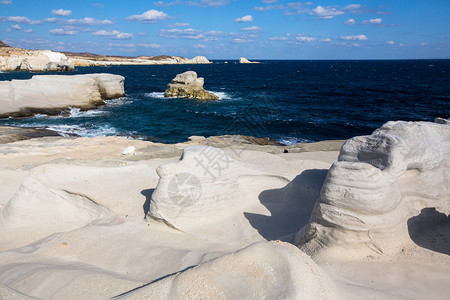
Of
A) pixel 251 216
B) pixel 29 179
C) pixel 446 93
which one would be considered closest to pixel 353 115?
pixel 446 93

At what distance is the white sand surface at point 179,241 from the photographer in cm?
228

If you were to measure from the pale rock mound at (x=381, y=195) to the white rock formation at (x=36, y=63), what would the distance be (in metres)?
63.3

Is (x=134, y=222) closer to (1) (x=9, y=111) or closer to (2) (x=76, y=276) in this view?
(2) (x=76, y=276)

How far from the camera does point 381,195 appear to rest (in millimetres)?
3076

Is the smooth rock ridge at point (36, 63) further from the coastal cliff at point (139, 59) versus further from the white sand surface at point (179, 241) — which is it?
the white sand surface at point (179, 241)

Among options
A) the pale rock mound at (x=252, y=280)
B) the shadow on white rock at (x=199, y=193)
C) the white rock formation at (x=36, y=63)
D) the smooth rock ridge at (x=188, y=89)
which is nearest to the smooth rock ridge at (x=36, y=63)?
the white rock formation at (x=36, y=63)

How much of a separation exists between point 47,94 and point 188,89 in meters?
11.3

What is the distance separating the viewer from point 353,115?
20375 mm

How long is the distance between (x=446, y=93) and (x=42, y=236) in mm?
34034

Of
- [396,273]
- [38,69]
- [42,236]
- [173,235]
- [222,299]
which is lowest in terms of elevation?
[42,236]

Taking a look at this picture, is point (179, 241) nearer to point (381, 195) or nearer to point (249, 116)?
point (381, 195)

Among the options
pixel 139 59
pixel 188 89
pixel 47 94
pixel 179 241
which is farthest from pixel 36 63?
pixel 179 241

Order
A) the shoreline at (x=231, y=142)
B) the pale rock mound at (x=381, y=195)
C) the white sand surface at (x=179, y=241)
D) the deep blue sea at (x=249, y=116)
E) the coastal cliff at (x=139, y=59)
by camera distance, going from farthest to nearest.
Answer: the coastal cliff at (x=139, y=59)
the deep blue sea at (x=249, y=116)
the shoreline at (x=231, y=142)
the pale rock mound at (x=381, y=195)
the white sand surface at (x=179, y=241)

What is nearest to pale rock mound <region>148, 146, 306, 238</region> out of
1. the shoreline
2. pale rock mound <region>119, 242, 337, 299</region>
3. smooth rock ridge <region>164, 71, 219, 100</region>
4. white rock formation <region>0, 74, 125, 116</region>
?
pale rock mound <region>119, 242, 337, 299</region>
